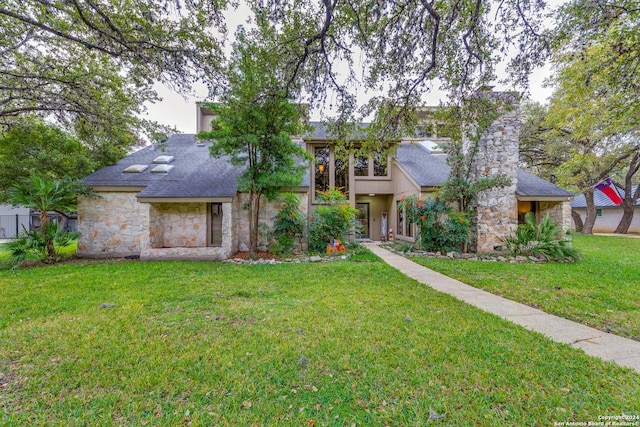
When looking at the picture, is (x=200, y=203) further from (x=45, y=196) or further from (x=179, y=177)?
(x=45, y=196)

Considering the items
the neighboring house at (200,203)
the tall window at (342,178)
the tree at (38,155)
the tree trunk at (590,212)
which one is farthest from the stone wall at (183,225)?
the tree trunk at (590,212)

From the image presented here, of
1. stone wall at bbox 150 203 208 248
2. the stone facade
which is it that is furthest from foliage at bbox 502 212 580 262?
stone wall at bbox 150 203 208 248

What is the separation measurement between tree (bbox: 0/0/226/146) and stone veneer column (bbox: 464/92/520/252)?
28.4 ft

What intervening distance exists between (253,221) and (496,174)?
8478 millimetres

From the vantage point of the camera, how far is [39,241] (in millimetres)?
7852

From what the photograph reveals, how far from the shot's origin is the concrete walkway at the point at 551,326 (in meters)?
2.71

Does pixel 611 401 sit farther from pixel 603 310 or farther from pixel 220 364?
pixel 220 364

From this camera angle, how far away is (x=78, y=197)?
357 inches

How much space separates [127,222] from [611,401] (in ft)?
38.6

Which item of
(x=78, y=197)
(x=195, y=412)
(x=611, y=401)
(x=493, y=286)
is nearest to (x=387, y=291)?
(x=493, y=286)

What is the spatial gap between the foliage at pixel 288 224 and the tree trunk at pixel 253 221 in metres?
0.64

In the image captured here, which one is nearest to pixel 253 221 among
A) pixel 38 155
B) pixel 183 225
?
pixel 183 225

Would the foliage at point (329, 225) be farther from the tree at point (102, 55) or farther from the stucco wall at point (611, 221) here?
the stucco wall at point (611, 221)

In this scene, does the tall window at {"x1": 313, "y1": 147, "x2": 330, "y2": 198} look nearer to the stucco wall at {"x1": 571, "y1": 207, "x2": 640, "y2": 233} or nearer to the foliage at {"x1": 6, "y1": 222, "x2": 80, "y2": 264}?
the foliage at {"x1": 6, "y1": 222, "x2": 80, "y2": 264}
